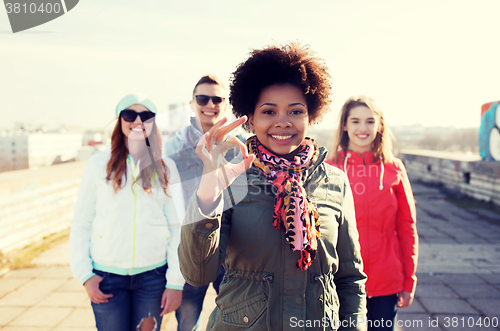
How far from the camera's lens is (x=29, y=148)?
115 feet

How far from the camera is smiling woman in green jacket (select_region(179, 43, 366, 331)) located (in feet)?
3.79

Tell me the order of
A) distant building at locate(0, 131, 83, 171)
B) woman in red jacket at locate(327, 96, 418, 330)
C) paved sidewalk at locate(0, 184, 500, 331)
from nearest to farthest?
1. woman in red jacket at locate(327, 96, 418, 330)
2. paved sidewalk at locate(0, 184, 500, 331)
3. distant building at locate(0, 131, 83, 171)

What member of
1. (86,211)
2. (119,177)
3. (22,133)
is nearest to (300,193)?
(119,177)

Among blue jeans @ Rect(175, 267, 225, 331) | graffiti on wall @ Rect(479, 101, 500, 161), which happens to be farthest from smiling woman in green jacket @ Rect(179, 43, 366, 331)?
graffiti on wall @ Rect(479, 101, 500, 161)

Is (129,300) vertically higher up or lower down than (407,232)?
lower down

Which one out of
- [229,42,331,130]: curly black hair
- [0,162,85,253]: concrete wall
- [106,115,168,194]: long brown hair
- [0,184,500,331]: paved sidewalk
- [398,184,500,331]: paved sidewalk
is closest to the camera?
[229,42,331,130]: curly black hair

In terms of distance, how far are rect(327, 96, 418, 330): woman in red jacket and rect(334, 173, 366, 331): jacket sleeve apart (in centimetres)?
82

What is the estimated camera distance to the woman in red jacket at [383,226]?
2.21m

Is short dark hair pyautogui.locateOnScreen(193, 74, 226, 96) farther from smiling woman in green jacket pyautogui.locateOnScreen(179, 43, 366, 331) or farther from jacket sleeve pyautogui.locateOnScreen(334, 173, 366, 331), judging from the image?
jacket sleeve pyautogui.locateOnScreen(334, 173, 366, 331)

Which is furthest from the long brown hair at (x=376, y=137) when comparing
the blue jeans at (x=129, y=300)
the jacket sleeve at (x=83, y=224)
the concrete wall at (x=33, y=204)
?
the concrete wall at (x=33, y=204)

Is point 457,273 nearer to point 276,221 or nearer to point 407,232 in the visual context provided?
point 407,232

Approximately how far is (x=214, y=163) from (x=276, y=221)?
1.33 ft

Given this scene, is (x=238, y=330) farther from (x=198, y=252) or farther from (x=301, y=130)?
(x=301, y=130)

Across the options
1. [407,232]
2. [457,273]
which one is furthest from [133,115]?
[457,273]
